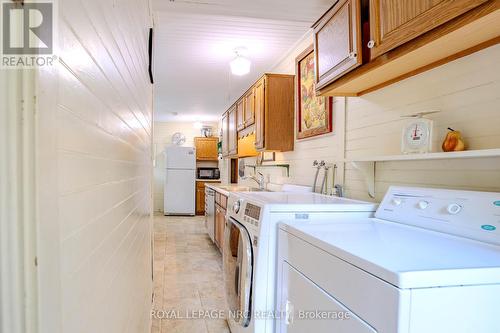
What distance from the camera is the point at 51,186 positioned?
1.33 feet

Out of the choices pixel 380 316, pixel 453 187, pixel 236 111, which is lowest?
pixel 380 316

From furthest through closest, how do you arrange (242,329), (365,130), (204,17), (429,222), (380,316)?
1. (204,17)
2. (365,130)
3. (242,329)
4. (429,222)
5. (380,316)

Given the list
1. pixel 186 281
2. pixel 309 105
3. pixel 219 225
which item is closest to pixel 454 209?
pixel 309 105

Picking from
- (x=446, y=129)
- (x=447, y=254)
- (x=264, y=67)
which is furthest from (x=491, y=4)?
(x=264, y=67)

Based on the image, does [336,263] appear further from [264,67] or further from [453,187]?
[264,67]

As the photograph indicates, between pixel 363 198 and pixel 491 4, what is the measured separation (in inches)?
52.9

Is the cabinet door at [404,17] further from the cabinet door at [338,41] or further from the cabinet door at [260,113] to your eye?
the cabinet door at [260,113]

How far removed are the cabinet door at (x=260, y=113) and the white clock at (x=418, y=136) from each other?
1.92 m

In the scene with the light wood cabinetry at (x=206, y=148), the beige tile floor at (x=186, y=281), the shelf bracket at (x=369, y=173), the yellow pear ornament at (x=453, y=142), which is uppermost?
the light wood cabinetry at (x=206, y=148)

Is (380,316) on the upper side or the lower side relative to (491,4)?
lower

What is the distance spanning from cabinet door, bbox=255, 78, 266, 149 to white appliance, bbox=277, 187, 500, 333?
192 centimetres

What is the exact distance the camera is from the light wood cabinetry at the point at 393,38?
1.04 meters

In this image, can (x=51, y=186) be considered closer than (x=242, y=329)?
Yes

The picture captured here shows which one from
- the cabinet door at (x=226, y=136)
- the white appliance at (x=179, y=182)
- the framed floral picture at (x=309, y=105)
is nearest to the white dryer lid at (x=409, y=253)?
the framed floral picture at (x=309, y=105)
